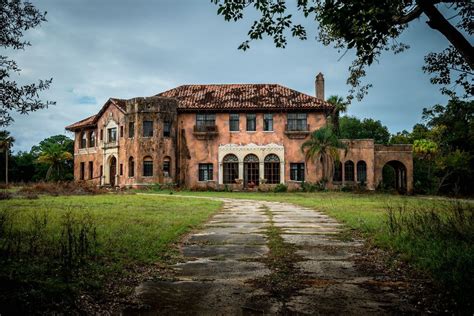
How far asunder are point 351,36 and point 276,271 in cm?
366

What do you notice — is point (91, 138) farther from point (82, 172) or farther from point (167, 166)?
point (167, 166)

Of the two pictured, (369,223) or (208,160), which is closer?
(369,223)

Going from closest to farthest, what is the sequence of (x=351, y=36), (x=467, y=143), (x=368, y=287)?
(x=368, y=287) < (x=351, y=36) < (x=467, y=143)

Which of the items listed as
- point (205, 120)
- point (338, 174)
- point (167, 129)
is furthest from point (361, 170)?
point (167, 129)

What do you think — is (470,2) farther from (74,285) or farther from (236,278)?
(74,285)

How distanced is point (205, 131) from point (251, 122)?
3874 millimetres

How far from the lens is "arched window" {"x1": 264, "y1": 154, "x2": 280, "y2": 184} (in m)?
35.1

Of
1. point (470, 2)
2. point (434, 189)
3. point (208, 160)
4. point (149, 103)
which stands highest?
point (149, 103)

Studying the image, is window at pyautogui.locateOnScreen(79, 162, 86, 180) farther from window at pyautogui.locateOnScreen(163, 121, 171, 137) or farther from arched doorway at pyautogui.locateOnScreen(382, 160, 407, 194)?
arched doorway at pyautogui.locateOnScreen(382, 160, 407, 194)

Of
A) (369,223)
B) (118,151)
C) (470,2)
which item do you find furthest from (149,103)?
(470,2)

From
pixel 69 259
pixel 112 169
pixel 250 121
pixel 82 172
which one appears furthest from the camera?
pixel 82 172

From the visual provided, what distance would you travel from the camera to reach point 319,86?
38.0m

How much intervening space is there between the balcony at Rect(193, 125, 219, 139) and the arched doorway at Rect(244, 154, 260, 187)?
340 centimetres

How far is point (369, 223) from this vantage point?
34.1ft
